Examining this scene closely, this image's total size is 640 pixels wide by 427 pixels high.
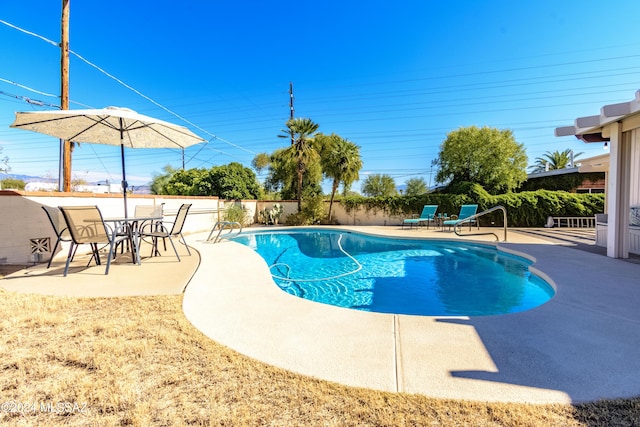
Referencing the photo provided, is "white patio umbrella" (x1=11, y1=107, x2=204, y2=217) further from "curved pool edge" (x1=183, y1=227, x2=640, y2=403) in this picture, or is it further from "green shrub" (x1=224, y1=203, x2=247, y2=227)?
"green shrub" (x1=224, y1=203, x2=247, y2=227)

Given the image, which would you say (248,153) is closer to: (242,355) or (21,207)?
(21,207)

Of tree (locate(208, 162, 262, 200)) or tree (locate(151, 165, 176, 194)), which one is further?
tree (locate(151, 165, 176, 194))

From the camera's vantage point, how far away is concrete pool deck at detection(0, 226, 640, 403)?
1769 millimetres

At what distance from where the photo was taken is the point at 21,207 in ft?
17.0

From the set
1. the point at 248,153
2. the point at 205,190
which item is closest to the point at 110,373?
the point at 205,190

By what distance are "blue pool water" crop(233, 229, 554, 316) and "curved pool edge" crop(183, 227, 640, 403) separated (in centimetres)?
116

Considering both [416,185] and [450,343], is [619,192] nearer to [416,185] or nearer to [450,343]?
[450,343]

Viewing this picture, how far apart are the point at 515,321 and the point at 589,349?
1.91 feet

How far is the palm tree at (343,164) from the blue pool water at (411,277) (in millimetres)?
5803

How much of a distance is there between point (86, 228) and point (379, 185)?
41597 mm

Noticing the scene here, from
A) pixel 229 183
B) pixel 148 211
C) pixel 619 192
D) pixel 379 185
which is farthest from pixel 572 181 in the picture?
pixel 379 185

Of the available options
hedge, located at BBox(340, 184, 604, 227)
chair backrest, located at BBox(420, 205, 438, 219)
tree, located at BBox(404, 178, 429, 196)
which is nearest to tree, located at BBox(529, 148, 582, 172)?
tree, located at BBox(404, 178, 429, 196)

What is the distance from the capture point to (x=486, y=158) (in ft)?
57.6

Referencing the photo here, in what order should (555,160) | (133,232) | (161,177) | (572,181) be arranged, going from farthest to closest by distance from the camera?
(161,177)
(555,160)
(572,181)
(133,232)
